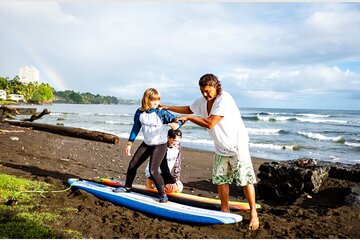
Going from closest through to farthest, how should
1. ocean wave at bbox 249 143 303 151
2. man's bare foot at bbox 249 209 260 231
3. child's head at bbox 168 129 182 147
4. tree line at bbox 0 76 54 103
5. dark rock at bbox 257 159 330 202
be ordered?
man's bare foot at bbox 249 209 260 231
child's head at bbox 168 129 182 147
dark rock at bbox 257 159 330 202
ocean wave at bbox 249 143 303 151
tree line at bbox 0 76 54 103

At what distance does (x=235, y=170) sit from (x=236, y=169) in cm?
3

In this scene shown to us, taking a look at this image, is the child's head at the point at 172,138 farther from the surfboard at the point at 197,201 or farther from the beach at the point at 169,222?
the beach at the point at 169,222

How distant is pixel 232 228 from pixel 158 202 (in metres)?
1.28

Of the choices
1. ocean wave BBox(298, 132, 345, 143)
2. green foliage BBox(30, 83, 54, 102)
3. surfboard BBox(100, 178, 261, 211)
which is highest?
green foliage BBox(30, 83, 54, 102)

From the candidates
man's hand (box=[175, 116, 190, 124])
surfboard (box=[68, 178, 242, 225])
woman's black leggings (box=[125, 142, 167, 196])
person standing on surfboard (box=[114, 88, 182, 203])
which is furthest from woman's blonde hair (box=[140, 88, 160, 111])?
surfboard (box=[68, 178, 242, 225])

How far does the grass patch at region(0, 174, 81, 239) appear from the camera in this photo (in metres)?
Answer: 3.85

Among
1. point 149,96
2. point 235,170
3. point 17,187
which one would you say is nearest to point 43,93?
point 17,187

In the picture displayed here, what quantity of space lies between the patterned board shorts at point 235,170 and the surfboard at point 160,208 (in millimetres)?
482

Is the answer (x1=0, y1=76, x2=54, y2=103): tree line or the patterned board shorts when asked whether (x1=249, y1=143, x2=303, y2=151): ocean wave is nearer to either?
the patterned board shorts

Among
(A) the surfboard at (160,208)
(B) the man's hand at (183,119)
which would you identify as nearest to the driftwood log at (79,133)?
(A) the surfboard at (160,208)

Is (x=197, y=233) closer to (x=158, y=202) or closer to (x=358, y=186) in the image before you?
(x=158, y=202)

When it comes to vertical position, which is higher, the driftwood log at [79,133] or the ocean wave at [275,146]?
the driftwood log at [79,133]

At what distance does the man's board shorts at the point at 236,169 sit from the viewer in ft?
14.6

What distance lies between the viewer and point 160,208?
495 cm
